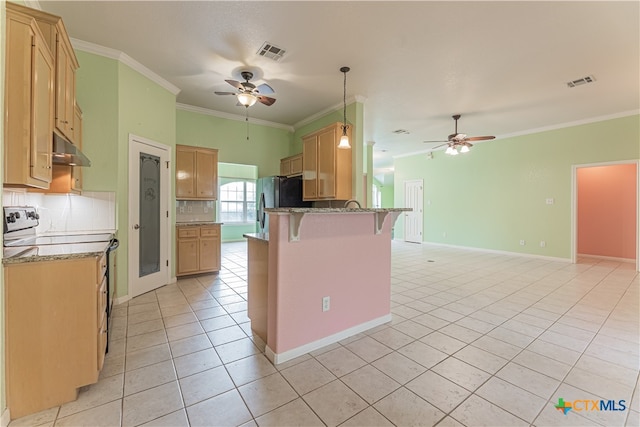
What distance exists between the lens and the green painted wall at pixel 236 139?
513 cm

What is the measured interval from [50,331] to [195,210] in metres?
3.53

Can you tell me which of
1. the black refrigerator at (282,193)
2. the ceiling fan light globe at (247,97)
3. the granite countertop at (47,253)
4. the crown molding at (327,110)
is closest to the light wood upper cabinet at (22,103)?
the granite countertop at (47,253)

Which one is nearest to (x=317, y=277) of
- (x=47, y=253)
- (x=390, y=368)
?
(x=390, y=368)

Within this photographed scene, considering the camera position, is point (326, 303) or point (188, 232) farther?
point (188, 232)

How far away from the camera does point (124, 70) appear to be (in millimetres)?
3268

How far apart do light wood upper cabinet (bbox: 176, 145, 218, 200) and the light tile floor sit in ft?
5.84

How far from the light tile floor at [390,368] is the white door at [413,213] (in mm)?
5070

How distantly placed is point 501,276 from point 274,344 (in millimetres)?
4380

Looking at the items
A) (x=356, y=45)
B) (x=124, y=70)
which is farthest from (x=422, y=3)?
(x=124, y=70)

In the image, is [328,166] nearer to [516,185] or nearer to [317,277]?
[317,277]

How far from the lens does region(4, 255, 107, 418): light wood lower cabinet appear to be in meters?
1.50

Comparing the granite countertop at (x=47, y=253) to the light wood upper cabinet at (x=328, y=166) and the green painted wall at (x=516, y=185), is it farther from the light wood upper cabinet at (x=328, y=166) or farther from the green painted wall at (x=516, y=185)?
the green painted wall at (x=516, y=185)

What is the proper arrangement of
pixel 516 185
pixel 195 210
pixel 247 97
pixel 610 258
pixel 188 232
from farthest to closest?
pixel 516 185 → pixel 610 258 → pixel 195 210 → pixel 188 232 → pixel 247 97

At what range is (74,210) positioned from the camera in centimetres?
292
